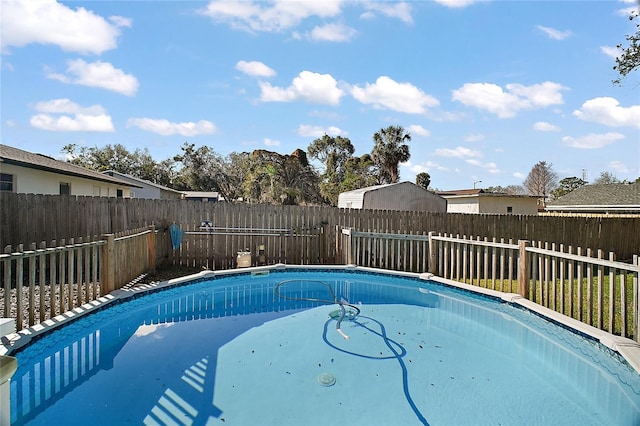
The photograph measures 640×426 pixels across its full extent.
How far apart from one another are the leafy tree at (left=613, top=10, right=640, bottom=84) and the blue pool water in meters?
10.4

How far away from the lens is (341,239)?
9594 millimetres

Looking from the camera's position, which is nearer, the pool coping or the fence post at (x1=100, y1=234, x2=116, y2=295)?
the pool coping

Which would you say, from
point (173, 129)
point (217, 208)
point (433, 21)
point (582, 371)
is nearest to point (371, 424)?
point (582, 371)

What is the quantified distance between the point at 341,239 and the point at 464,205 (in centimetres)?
1825

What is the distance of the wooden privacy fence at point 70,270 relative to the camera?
4.15m

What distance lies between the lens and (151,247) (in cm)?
809

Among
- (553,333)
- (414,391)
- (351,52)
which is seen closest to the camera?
(414,391)

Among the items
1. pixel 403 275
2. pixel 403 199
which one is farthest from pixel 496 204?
pixel 403 275

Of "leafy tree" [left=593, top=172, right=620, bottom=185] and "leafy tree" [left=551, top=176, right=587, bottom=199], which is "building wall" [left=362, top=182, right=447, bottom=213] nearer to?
"leafy tree" [left=551, top=176, right=587, bottom=199]

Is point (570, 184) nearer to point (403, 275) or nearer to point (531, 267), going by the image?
point (531, 267)

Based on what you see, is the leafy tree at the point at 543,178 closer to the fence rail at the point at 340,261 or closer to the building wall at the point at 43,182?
the fence rail at the point at 340,261

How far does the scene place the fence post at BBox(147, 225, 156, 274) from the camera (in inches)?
317

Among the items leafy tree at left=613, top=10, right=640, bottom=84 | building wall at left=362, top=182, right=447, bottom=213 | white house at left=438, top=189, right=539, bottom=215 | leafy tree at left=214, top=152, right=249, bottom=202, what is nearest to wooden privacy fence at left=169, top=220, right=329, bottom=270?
building wall at left=362, top=182, right=447, bottom=213

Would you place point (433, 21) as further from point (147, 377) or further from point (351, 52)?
point (147, 377)
